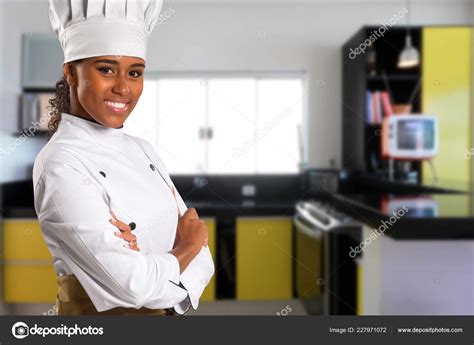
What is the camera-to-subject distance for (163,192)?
460mm

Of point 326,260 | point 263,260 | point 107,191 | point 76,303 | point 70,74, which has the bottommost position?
point 263,260

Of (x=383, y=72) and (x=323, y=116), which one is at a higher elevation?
(x=383, y=72)

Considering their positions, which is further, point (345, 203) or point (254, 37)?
point (254, 37)

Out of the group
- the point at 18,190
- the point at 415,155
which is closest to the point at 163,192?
the point at 415,155

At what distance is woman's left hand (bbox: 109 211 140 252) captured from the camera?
40 centimetres

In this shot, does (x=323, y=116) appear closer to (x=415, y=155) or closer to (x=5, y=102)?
(x=415, y=155)

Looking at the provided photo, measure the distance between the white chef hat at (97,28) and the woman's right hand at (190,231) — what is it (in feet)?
0.55

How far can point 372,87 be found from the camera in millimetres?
2051

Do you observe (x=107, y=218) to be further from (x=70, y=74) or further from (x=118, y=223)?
(x=70, y=74)

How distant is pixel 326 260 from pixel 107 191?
109cm

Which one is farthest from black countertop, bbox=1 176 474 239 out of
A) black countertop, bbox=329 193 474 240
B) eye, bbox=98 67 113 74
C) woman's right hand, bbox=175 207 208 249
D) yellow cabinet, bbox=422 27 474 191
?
yellow cabinet, bbox=422 27 474 191

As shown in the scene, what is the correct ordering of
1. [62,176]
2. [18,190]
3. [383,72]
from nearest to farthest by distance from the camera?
[62,176]
[18,190]
[383,72]

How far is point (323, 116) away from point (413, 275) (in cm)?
74

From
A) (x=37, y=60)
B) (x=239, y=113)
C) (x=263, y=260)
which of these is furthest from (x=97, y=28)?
(x=263, y=260)
